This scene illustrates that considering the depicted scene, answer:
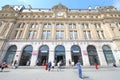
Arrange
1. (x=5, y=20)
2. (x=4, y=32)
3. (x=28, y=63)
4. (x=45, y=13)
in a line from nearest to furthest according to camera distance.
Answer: (x=28, y=63)
(x=4, y=32)
(x=5, y=20)
(x=45, y=13)

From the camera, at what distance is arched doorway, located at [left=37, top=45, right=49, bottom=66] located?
2581 cm

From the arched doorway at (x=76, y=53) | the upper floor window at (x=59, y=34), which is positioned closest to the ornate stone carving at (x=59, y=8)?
the upper floor window at (x=59, y=34)

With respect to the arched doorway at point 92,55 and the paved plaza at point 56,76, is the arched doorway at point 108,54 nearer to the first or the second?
the arched doorway at point 92,55

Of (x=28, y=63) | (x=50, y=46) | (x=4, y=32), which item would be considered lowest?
(x=28, y=63)

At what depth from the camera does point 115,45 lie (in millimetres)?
27047

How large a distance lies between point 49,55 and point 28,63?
18.5 feet

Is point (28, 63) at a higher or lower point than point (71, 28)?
lower

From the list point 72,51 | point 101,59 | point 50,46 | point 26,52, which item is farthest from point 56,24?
point 101,59

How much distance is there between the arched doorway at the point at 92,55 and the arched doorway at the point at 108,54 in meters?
2.56

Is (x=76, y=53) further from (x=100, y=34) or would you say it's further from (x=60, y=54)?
(x=100, y=34)

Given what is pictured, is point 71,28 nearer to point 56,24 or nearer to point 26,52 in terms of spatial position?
point 56,24

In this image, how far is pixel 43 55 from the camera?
26.6 m

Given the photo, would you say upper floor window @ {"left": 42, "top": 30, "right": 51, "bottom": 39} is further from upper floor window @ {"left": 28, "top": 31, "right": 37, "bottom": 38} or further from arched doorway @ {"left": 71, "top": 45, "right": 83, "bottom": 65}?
arched doorway @ {"left": 71, "top": 45, "right": 83, "bottom": 65}

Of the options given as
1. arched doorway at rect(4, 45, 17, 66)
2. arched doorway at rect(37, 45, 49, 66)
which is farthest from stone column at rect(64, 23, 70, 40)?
arched doorway at rect(4, 45, 17, 66)
